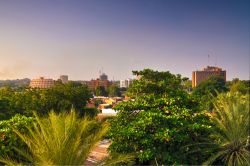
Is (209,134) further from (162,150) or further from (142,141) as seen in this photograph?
(142,141)

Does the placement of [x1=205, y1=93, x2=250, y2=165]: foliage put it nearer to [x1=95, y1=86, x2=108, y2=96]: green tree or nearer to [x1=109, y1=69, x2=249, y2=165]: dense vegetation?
[x1=109, y1=69, x2=249, y2=165]: dense vegetation

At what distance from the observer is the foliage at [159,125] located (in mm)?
8617

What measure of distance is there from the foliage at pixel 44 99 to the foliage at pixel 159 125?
16.6m

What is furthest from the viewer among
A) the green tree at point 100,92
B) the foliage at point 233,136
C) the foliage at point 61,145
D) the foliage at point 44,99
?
the green tree at point 100,92

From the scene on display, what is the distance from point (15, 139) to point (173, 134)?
4.14m

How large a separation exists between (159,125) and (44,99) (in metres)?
22.0

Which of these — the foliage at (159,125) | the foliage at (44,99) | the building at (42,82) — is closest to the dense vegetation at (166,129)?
the foliage at (159,125)

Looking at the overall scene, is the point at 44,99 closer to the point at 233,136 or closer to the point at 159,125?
the point at 159,125

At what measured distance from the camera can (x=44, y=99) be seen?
29375 mm

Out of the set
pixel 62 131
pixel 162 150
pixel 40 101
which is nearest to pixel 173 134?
pixel 162 150

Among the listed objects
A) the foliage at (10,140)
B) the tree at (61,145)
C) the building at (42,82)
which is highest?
the building at (42,82)

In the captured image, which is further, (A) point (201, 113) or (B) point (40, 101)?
(B) point (40, 101)

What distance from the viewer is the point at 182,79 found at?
1066 centimetres

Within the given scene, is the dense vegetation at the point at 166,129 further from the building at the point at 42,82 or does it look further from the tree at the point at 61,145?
the building at the point at 42,82
